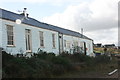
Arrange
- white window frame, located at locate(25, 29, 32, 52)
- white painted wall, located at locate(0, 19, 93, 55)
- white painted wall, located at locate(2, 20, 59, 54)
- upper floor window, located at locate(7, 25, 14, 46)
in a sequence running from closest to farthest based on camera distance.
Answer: white painted wall, located at locate(0, 19, 93, 55) < white painted wall, located at locate(2, 20, 59, 54) < upper floor window, located at locate(7, 25, 14, 46) < white window frame, located at locate(25, 29, 32, 52)

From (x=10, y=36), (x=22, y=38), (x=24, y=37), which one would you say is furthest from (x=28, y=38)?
(x=10, y=36)

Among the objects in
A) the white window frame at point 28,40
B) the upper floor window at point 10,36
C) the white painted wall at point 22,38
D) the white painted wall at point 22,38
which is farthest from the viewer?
the white window frame at point 28,40

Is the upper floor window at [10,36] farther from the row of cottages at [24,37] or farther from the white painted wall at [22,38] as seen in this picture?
the white painted wall at [22,38]

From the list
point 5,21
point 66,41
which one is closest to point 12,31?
point 5,21

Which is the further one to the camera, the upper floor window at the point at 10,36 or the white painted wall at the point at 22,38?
the upper floor window at the point at 10,36

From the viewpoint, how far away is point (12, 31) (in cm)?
1808

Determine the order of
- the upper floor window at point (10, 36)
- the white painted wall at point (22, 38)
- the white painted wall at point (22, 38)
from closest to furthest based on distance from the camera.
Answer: the white painted wall at point (22, 38)
the white painted wall at point (22, 38)
the upper floor window at point (10, 36)

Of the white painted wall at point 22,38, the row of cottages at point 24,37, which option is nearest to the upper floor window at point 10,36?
the row of cottages at point 24,37

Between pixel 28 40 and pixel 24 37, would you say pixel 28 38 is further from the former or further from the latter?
pixel 24 37

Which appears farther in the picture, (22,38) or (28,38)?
(28,38)

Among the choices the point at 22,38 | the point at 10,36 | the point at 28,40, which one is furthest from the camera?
the point at 28,40

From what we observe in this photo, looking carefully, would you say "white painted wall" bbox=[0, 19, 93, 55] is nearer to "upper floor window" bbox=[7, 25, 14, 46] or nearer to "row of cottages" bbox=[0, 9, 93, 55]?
"row of cottages" bbox=[0, 9, 93, 55]

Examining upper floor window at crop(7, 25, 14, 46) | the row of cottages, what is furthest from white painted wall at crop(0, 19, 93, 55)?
upper floor window at crop(7, 25, 14, 46)

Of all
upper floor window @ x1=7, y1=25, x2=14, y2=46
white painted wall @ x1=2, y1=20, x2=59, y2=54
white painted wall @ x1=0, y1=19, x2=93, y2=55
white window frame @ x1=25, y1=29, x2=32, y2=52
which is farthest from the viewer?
white window frame @ x1=25, y1=29, x2=32, y2=52
